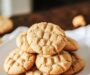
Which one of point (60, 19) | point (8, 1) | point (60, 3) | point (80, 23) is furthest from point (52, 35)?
point (60, 3)

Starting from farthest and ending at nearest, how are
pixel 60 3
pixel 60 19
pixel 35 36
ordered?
1. pixel 60 3
2. pixel 60 19
3. pixel 35 36

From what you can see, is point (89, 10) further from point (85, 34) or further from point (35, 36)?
point (35, 36)

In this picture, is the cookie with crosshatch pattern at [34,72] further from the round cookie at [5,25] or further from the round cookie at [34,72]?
the round cookie at [5,25]

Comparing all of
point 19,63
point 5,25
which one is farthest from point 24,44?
point 5,25

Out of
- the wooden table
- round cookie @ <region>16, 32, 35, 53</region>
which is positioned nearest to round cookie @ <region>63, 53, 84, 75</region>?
round cookie @ <region>16, 32, 35, 53</region>

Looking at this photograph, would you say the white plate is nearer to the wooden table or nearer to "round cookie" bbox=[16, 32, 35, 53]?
"round cookie" bbox=[16, 32, 35, 53]

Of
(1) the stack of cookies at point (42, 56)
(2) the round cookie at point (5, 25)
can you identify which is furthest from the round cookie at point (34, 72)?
(2) the round cookie at point (5, 25)

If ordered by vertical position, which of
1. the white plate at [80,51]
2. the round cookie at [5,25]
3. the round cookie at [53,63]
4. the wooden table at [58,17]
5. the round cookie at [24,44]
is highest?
the round cookie at [24,44]
